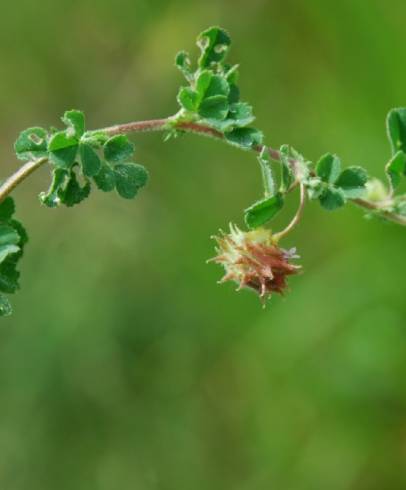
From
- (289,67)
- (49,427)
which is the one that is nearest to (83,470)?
(49,427)

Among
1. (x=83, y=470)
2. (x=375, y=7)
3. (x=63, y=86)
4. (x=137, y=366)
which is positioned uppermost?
(x=375, y=7)

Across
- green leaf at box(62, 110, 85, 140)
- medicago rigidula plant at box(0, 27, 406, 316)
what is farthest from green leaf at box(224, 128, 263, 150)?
green leaf at box(62, 110, 85, 140)

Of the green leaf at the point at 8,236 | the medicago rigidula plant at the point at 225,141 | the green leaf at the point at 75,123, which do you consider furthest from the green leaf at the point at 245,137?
the green leaf at the point at 8,236

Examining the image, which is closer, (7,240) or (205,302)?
(7,240)

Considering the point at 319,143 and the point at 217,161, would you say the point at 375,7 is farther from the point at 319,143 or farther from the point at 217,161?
the point at 217,161

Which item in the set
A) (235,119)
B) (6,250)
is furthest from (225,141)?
(6,250)

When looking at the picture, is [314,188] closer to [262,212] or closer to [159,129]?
[262,212]
